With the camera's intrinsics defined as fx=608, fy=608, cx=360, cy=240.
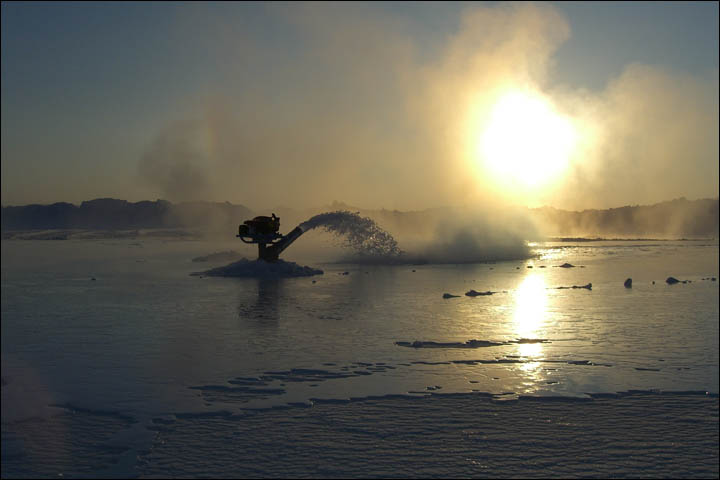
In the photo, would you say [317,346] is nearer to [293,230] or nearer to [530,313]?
[530,313]

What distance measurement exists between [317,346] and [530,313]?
825 cm

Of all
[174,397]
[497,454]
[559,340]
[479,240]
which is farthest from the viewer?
[479,240]

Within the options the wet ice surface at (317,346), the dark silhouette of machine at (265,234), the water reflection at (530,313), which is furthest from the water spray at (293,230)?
the water reflection at (530,313)

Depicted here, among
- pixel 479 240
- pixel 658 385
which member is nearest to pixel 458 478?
pixel 658 385

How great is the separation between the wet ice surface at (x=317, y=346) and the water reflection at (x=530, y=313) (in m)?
0.07

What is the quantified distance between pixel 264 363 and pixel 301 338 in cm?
276

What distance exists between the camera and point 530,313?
62.8 feet

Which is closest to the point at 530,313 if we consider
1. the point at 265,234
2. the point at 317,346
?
the point at 317,346

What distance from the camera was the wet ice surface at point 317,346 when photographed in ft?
32.4

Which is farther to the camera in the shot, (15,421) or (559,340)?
(559,340)

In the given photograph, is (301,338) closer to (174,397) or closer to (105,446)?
(174,397)

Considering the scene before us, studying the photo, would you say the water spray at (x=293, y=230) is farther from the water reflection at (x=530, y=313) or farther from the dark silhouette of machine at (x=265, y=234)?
the water reflection at (x=530, y=313)

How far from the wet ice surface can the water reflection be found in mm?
75

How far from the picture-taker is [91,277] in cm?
3238
